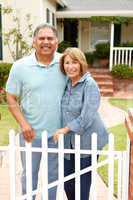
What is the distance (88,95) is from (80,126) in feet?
0.96

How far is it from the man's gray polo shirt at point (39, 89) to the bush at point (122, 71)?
1151 cm

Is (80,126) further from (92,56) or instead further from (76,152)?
(92,56)

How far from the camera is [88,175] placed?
376 centimetres

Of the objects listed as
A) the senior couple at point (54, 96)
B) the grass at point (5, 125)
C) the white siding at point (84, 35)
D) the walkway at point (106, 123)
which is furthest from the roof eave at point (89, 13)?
the senior couple at point (54, 96)

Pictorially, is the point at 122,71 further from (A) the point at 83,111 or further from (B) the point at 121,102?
(A) the point at 83,111

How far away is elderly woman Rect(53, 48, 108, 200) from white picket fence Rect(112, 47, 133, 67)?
12.3m

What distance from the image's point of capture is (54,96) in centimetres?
361

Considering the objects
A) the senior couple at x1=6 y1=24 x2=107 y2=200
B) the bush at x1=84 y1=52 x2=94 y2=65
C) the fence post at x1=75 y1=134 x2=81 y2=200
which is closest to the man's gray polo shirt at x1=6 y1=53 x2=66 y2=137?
the senior couple at x1=6 y1=24 x2=107 y2=200

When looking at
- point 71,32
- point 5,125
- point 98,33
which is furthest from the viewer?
point 98,33

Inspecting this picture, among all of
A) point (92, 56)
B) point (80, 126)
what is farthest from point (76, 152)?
point (92, 56)

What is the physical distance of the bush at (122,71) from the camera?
14.9 metres

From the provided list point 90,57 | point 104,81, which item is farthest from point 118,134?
point 90,57

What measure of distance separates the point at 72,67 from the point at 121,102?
9.39 m

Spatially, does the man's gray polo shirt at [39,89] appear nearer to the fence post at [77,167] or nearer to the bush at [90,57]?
the fence post at [77,167]
